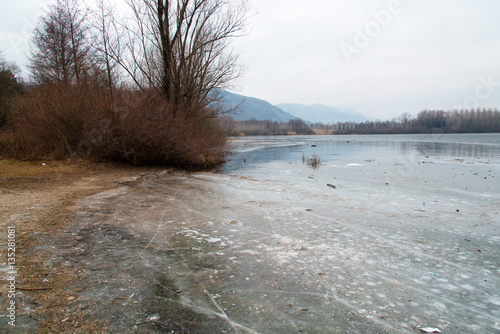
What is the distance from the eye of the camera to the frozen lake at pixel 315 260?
3121mm

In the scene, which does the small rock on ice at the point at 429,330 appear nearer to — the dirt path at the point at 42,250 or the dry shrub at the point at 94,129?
the dirt path at the point at 42,250

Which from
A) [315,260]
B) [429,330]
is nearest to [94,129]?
[315,260]

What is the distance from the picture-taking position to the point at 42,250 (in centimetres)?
448

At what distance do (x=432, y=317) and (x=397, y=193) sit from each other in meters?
7.71

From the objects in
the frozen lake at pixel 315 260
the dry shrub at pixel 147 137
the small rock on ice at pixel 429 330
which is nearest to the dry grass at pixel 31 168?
the dry shrub at pixel 147 137

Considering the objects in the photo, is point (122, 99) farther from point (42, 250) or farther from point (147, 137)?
point (42, 250)

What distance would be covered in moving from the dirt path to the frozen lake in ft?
1.66

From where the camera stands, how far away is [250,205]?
324 inches

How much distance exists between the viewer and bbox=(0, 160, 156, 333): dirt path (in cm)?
283

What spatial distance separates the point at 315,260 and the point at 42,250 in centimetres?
409

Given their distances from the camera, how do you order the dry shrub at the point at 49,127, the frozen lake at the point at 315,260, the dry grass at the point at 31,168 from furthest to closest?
the dry shrub at the point at 49,127
the dry grass at the point at 31,168
the frozen lake at the point at 315,260

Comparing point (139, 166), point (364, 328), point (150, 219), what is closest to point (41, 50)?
point (139, 166)

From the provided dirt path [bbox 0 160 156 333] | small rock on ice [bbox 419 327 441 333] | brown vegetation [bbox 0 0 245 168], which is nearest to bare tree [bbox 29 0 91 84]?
brown vegetation [bbox 0 0 245 168]

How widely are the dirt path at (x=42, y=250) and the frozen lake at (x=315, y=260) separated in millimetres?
506
